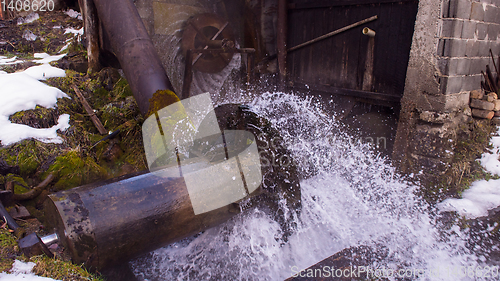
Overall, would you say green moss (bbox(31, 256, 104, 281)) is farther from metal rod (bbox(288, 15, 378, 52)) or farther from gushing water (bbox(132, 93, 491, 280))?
metal rod (bbox(288, 15, 378, 52))

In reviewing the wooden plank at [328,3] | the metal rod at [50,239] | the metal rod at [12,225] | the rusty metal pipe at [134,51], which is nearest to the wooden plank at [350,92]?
the wooden plank at [328,3]

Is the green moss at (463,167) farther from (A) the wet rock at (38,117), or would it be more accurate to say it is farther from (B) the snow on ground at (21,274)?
(A) the wet rock at (38,117)

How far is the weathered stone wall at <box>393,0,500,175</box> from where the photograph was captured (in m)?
3.06

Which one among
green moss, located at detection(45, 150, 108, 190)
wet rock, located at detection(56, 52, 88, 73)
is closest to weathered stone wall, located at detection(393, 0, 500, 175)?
green moss, located at detection(45, 150, 108, 190)

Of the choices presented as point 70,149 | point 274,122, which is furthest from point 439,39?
point 70,149

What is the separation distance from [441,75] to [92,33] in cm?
462

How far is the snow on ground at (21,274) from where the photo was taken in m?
1.60

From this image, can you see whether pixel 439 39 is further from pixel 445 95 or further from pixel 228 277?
pixel 228 277

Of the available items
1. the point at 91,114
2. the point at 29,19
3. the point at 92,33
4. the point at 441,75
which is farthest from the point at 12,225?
the point at 29,19

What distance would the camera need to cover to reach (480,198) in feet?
10.4

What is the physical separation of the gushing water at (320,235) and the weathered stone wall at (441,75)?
0.48m

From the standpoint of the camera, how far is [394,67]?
3744 mm

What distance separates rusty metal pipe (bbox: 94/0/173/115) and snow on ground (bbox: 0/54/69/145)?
979 millimetres

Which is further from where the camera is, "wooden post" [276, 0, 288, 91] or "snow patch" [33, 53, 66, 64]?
"wooden post" [276, 0, 288, 91]
